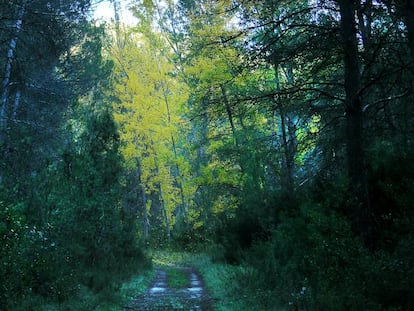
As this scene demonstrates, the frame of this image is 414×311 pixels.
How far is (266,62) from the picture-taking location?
7.73 metres

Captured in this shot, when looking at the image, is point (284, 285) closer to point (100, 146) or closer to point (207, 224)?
point (100, 146)

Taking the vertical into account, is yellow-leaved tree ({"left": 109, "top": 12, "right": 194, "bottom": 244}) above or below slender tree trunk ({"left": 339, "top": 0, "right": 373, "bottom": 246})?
above

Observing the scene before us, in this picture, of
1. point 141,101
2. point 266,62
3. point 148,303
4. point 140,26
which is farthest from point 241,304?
point 140,26

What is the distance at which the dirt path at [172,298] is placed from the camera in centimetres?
839

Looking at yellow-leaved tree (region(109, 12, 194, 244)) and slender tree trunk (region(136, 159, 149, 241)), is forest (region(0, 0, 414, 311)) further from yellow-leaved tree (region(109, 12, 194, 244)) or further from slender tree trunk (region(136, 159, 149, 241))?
slender tree trunk (region(136, 159, 149, 241))

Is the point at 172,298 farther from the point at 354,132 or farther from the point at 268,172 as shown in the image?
the point at 268,172

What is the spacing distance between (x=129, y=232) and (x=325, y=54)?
9981 millimetres

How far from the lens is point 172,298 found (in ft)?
31.3

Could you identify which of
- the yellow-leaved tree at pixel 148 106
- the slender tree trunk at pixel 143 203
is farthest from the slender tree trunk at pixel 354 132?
the slender tree trunk at pixel 143 203

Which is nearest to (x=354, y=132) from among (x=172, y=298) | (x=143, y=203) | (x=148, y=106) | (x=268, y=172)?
(x=172, y=298)

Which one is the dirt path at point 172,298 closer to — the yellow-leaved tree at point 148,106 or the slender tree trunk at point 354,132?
the slender tree trunk at point 354,132

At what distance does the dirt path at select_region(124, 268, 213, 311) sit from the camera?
8.39 metres

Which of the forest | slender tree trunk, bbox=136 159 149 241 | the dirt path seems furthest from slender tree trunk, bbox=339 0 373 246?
slender tree trunk, bbox=136 159 149 241

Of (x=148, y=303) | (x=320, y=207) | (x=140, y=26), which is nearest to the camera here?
(x=320, y=207)
